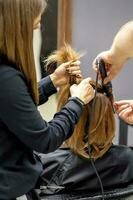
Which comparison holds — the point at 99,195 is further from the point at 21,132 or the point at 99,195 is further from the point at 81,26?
the point at 81,26

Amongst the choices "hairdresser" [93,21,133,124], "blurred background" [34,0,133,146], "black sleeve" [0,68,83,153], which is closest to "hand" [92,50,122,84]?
"hairdresser" [93,21,133,124]

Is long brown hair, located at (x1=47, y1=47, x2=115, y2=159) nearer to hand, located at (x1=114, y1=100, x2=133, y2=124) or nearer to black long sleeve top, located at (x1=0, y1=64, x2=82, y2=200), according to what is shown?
hand, located at (x1=114, y1=100, x2=133, y2=124)

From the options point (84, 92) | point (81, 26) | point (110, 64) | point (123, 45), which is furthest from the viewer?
point (81, 26)

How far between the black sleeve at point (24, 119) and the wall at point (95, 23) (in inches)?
66.3

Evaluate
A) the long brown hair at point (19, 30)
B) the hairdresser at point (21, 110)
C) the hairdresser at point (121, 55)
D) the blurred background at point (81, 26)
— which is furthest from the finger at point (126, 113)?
the blurred background at point (81, 26)

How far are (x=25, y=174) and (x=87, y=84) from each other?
0.40 meters

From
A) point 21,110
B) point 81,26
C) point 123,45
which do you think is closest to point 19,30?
point 21,110

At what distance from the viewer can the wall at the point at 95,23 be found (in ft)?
9.20

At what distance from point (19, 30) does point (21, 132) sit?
0.30 metres

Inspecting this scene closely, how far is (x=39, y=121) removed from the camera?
1108 mm

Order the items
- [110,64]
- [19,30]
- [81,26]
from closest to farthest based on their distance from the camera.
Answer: [19,30] → [110,64] → [81,26]

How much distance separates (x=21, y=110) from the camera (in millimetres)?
1066

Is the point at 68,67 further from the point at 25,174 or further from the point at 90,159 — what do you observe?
the point at 25,174

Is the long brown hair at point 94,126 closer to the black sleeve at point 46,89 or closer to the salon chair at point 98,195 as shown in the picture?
the black sleeve at point 46,89
